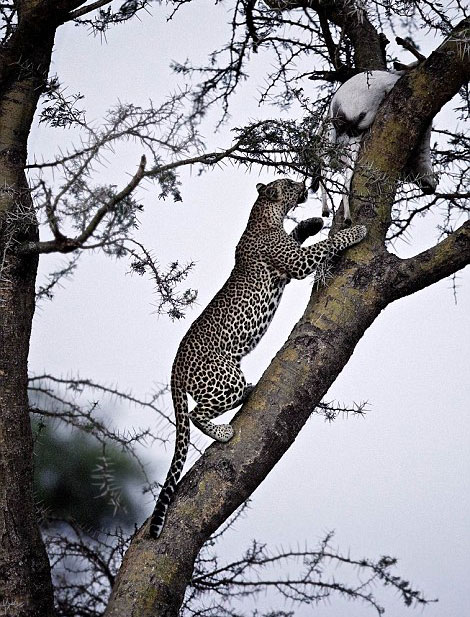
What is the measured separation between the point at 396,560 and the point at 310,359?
996 mm

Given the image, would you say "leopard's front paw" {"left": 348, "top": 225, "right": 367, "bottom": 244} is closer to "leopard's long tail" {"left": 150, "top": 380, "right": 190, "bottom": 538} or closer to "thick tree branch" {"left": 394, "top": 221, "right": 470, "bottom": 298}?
"thick tree branch" {"left": 394, "top": 221, "right": 470, "bottom": 298}

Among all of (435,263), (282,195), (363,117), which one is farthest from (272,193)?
(435,263)

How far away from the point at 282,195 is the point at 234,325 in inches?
33.0

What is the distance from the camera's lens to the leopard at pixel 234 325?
9.87ft

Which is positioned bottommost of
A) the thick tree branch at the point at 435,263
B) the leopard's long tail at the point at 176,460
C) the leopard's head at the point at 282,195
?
the leopard's long tail at the point at 176,460

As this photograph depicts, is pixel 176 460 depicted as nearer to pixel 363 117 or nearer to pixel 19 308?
pixel 19 308

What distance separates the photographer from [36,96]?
318cm

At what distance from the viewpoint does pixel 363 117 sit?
10.9 feet

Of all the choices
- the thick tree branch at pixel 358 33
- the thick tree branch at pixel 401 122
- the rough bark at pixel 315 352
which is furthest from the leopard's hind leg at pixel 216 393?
the thick tree branch at pixel 358 33

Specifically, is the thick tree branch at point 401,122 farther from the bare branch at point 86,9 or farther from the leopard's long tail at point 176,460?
the bare branch at point 86,9

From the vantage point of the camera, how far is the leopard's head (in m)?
3.75

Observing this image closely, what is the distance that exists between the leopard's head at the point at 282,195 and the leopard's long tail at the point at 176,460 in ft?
3.50

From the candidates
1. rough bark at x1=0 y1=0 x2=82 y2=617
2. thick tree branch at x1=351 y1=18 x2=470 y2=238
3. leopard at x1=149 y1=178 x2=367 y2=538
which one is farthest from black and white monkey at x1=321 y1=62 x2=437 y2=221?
rough bark at x1=0 y1=0 x2=82 y2=617

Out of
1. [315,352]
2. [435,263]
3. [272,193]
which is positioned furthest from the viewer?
[272,193]
